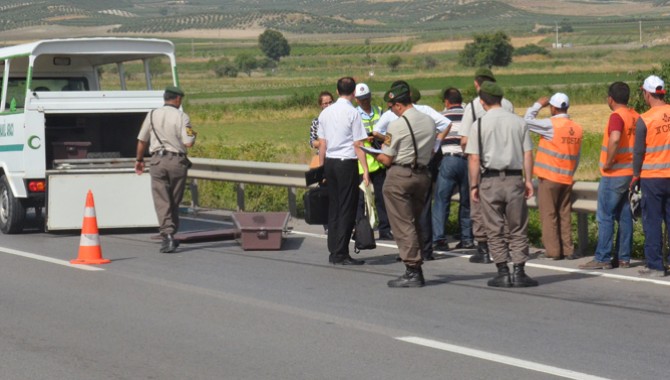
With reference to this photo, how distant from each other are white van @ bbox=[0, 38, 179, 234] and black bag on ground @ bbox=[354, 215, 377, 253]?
382 cm

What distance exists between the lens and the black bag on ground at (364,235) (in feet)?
43.1

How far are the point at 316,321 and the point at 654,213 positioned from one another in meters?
3.75

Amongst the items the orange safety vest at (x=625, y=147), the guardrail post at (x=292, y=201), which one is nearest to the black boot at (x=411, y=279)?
the orange safety vest at (x=625, y=147)

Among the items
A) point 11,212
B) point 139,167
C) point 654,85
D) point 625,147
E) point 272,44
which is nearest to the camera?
point 654,85

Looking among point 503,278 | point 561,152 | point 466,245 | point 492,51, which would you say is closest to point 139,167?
point 466,245

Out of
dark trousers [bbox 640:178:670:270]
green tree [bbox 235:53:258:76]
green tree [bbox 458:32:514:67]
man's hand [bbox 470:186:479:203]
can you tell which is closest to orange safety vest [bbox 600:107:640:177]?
dark trousers [bbox 640:178:670:270]

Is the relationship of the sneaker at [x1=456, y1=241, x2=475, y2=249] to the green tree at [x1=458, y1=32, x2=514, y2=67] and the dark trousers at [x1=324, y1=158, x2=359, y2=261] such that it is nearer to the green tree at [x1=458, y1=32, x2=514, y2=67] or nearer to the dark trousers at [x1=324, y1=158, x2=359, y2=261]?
the dark trousers at [x1=324, y1=158, x2=359, y2=261]

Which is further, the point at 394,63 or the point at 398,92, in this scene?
the point at 394,63

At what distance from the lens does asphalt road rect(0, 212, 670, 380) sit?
797 centimetres

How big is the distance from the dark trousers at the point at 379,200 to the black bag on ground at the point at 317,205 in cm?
76

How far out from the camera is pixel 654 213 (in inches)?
457

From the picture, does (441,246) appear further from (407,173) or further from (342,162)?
(407,173)

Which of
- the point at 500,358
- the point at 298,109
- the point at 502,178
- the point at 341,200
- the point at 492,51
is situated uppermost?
the point at 492,51

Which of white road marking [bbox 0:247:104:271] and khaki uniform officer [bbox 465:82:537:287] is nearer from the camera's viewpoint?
khaki uniform officer [bbox 465:82:537:287]
